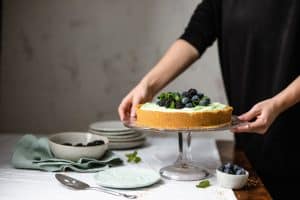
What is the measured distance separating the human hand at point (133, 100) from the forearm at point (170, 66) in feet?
0.10

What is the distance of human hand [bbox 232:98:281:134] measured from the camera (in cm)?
129

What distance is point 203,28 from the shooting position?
1.81 m

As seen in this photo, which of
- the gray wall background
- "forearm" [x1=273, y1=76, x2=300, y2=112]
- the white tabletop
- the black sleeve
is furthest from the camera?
the gray wall background

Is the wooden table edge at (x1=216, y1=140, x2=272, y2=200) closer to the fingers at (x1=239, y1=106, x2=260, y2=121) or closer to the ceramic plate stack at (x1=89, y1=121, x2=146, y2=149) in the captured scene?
the fingers at (x1=239, y1=106, x2=260, y2=121)

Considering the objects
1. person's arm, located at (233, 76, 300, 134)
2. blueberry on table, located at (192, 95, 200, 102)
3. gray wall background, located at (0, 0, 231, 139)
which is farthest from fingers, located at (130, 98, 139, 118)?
gray wall background, located at (0, 0, 231, 139)

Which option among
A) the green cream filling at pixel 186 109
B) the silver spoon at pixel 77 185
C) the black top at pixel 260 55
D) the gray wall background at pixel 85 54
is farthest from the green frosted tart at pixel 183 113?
the gray wall background at pixel 85 54

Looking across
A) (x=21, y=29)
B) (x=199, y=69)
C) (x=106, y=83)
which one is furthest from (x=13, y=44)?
(x=199, y=69)

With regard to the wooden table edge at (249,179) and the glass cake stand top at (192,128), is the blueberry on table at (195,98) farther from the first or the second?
the wooden table edge at (249,179)

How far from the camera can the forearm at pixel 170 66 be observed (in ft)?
5.38

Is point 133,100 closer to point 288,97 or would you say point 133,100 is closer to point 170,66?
point 170,66

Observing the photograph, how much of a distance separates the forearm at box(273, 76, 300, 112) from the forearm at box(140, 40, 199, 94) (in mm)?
396

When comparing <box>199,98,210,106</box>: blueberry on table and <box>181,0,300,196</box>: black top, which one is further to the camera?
<box>181,0,300,196</box>: black top

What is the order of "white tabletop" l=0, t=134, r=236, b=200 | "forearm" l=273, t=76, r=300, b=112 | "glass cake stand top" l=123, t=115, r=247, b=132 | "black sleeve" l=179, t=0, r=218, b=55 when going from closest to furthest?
"white tabletop" l=0, t=134, r=236, b=200
"glass cake stand top" l=123, t=115, r=247, b=132
"forearm" l=273, t=76, r=300, b=112
"black sleeve" l=179, t=0, r=218, b=55

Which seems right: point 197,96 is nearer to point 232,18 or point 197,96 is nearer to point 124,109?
point 124,109
